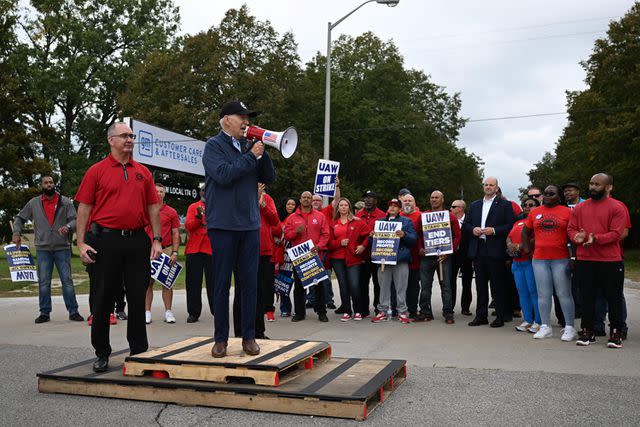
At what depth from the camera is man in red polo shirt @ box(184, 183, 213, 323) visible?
34.1 ft

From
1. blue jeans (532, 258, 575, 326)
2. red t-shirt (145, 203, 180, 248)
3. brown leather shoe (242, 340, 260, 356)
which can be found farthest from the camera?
red t-shirt (145, 203, 180, 248)

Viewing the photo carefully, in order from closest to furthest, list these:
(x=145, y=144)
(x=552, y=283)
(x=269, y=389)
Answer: (x=269, y=389) < (x=552, y=283) < (x=145, y=144)

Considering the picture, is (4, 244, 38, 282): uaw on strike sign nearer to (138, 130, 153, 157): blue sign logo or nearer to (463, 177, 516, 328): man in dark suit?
(463, 177, 516, 328): man in dark suit

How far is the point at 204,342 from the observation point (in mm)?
6551

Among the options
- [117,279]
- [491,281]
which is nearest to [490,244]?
[491,281]

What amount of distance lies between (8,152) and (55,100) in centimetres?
1730

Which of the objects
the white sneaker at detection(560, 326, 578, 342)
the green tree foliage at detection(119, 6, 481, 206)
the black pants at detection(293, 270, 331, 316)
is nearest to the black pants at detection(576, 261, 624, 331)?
the white sneaker at detection(560, 326, 578, 342)

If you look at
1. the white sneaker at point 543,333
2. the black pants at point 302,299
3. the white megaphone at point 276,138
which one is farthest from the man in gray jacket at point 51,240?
the white sneaker at point 543,333

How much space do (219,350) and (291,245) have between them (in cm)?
541

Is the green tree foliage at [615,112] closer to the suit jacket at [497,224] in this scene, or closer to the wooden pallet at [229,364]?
the suit jacket at [497,224]

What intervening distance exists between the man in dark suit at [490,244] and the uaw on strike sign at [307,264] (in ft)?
8.04

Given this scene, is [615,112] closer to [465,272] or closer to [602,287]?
[465,272]

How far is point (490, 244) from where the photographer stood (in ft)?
32.8

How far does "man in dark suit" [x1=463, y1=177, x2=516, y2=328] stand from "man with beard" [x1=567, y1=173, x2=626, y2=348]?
174cm
